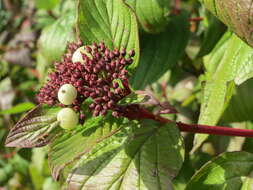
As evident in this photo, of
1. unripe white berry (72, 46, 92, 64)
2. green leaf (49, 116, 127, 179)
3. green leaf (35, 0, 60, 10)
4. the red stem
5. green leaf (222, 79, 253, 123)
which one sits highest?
green leaf (35, 0, 60, 10)

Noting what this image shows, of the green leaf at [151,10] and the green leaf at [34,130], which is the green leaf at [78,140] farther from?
the green leaf at [151,10]

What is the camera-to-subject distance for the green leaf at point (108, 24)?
924 millimetres

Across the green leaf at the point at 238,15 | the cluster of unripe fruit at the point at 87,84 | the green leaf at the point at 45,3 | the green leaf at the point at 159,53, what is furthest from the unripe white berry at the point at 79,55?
the green leaf at the point at 45,3

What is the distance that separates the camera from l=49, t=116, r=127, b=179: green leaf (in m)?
0.83

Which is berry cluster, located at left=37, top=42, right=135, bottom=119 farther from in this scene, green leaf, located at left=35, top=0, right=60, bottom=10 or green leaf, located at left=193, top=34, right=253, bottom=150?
green leaf, located at left=35, top=0, right=60, bottom=10

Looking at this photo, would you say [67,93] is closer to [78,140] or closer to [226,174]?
[78,140]

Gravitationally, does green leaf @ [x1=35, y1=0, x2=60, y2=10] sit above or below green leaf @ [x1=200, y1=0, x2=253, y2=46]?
above

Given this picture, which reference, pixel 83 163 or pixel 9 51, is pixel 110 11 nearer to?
pixel 83 163

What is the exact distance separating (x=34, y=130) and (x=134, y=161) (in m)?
0.23

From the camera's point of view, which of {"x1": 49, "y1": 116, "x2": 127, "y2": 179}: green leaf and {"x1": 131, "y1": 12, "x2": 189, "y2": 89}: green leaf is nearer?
{"x1": 49, "y1": 116, "x2": 127, "y2": 179}: green leaf

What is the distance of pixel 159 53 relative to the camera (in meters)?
1.35

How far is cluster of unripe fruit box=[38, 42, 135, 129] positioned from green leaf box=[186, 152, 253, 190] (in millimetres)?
239

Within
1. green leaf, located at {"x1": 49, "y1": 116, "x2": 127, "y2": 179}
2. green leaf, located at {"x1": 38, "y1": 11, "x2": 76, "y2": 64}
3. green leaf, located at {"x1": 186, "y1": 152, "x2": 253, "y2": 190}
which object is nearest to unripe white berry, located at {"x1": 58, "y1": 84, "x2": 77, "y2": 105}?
green leaf, located at {"x1": 49, "y1": 116, "x2": 127, "y2": 179}

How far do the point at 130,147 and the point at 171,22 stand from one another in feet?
2.33
